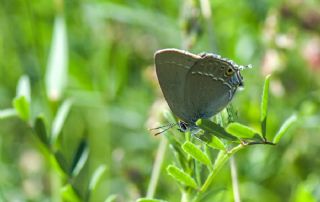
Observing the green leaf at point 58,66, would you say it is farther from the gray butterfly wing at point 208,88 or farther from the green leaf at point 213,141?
the green leaf at point 213,141

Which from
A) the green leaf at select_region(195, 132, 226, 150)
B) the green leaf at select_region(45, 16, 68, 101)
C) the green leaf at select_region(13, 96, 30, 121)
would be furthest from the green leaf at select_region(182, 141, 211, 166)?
the green leaf at select_region(45, 16, 68, 101)

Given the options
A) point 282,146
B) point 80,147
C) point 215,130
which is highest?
point 215,130

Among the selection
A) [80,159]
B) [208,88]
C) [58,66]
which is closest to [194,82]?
[208,88]

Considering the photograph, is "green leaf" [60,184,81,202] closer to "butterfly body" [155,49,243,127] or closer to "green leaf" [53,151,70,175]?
"green leaf" [53,151,70,175]

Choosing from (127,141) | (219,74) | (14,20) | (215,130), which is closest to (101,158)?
(127,141)

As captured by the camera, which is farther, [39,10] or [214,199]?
[39,10]

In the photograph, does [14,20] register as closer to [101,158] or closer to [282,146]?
[101,158]

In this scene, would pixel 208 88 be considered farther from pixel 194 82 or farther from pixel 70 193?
pixel 70 193
